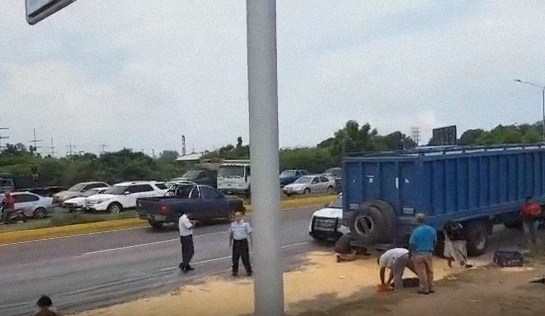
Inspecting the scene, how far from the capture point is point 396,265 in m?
12.8

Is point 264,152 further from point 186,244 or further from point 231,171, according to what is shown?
point 231,171

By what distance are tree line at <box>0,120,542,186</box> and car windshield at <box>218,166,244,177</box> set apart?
10738mm

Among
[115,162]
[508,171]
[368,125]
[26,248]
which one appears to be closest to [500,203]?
[508,171]

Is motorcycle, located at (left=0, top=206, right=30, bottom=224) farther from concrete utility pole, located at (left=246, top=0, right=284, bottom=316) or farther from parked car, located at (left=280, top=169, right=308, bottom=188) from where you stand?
concrete utility pole, located at (left=246, top=0, right=284, bottom=316)

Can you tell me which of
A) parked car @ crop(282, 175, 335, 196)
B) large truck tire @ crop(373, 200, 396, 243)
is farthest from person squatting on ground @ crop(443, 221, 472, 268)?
parked car @ crop(282, 175, 335, 196)

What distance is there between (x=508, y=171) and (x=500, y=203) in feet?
3.20

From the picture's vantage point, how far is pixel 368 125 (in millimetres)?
71062

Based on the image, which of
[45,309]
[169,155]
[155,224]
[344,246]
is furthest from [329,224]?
[169,155]

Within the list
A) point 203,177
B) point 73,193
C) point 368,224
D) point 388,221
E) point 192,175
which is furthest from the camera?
point 192,175

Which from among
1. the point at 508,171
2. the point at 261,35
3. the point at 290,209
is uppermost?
the point at 261,35

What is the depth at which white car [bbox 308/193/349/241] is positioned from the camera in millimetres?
19016

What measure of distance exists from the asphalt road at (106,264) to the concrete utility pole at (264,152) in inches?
273

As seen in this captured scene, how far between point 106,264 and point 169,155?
2853 inches

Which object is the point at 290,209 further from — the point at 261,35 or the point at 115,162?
the point at 115,162
